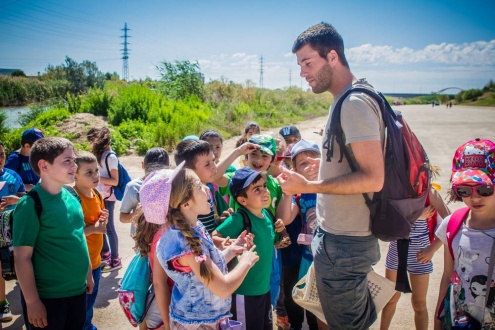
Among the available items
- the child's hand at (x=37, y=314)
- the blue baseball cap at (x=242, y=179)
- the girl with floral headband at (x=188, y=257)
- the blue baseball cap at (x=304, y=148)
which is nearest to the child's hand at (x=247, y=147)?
the blue baseball cap at (x=304, y=148)

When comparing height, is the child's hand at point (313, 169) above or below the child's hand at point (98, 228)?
above

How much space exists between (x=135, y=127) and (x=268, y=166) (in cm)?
1183

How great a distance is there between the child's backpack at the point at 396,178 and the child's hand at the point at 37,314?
85.5 inches

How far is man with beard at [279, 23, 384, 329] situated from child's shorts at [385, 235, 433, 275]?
88 centimetres

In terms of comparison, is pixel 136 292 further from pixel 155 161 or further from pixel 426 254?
pixel 426 254

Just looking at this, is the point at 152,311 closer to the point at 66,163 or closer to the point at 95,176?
the point at 66,163

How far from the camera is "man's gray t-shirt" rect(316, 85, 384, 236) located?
1.88 m

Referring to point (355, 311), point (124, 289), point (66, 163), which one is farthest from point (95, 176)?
Answer: point (355, 311)

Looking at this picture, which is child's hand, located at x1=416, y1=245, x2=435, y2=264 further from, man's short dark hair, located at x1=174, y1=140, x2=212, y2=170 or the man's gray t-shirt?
man's short dark hair, located at x1=174, y1=140, x2=212, y2=170

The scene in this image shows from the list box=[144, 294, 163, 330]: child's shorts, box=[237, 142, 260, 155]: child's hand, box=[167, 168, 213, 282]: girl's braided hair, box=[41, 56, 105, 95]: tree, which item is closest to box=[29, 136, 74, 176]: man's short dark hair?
box=[167, 168, 213, 282]: girl's braided hair

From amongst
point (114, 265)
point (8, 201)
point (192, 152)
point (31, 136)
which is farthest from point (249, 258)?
point (31, 136)

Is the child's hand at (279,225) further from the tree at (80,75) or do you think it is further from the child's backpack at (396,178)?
the tree at (80,75)

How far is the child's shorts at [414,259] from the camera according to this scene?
2898 mm

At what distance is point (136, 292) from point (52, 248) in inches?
26.6
